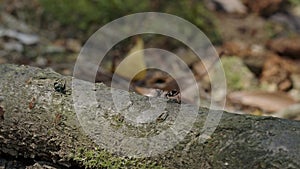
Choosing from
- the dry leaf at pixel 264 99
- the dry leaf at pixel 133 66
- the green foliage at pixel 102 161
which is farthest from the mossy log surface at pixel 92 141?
the dry leaf at pixel 264 99

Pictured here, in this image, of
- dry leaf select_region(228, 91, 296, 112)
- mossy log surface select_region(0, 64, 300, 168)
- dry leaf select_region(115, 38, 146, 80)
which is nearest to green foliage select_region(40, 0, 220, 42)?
dry leaf select_region(115, 38, 146, 80)

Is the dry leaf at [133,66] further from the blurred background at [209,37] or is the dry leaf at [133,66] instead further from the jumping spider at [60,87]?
the jumping spider at [60,87]

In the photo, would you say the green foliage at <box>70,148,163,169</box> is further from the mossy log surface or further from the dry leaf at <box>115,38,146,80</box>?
the dry leaf at <box>115,38,146,80</box>

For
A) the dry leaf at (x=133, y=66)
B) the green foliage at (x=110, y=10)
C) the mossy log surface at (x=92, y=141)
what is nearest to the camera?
the mossy log surface at (x=92, y=141)

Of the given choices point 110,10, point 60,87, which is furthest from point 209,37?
point 60,87

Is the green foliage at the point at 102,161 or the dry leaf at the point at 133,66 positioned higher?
the dry leaf at the point at 133,66

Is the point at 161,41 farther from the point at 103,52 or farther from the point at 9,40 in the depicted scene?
the point at 9,40
